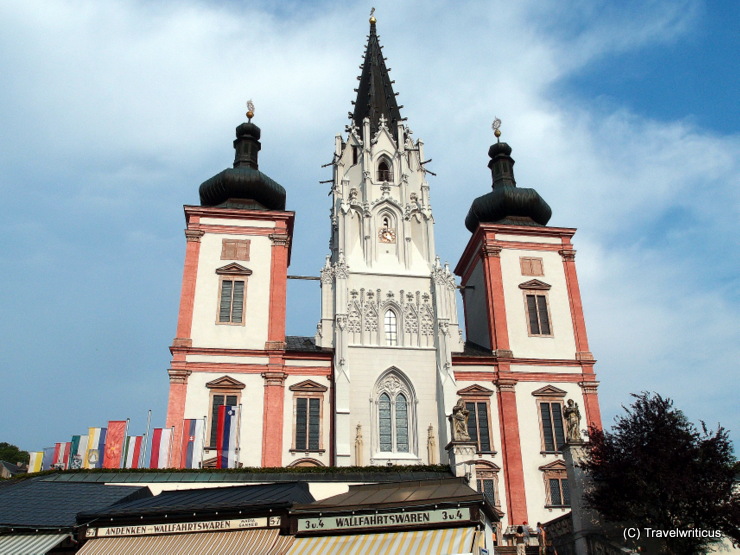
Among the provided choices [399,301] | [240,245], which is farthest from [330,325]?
[240,245]

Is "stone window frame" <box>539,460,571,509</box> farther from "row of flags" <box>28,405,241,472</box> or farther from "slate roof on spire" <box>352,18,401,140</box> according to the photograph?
"slate roof on spire" <box>352,18,401,140</box>

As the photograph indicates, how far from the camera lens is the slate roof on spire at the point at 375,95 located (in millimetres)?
38781

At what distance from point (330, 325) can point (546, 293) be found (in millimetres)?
10794

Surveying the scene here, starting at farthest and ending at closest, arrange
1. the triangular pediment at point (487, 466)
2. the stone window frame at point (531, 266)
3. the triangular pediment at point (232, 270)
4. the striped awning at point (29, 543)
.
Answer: the stone window frame at point (531, 266) → the triangular pediment at point (232, 270) → the triangular pediment at point (487, 466) → the striped awning at point (29, 543)

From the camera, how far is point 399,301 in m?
31.8

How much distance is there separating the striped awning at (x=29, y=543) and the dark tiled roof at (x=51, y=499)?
254 millimetres

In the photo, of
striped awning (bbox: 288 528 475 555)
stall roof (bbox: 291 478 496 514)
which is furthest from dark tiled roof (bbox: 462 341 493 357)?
striped awning (bbox: 288 528 475 555)

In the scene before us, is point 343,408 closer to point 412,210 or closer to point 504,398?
point 504,398

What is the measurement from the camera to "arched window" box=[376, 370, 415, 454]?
29.0 metres

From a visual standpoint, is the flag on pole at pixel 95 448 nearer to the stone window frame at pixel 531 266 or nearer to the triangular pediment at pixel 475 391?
the triangular pediment at pixel 475 391

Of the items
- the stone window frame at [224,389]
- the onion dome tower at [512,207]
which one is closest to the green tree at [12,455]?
the stone window frame at [224,389]

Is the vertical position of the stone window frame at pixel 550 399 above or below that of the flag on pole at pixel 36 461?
above

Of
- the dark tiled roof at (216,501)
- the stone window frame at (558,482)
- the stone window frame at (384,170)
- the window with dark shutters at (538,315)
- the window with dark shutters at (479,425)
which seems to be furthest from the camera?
the stone window frame at (384,170)

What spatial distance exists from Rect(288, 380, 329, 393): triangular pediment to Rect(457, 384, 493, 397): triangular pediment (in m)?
6.10
